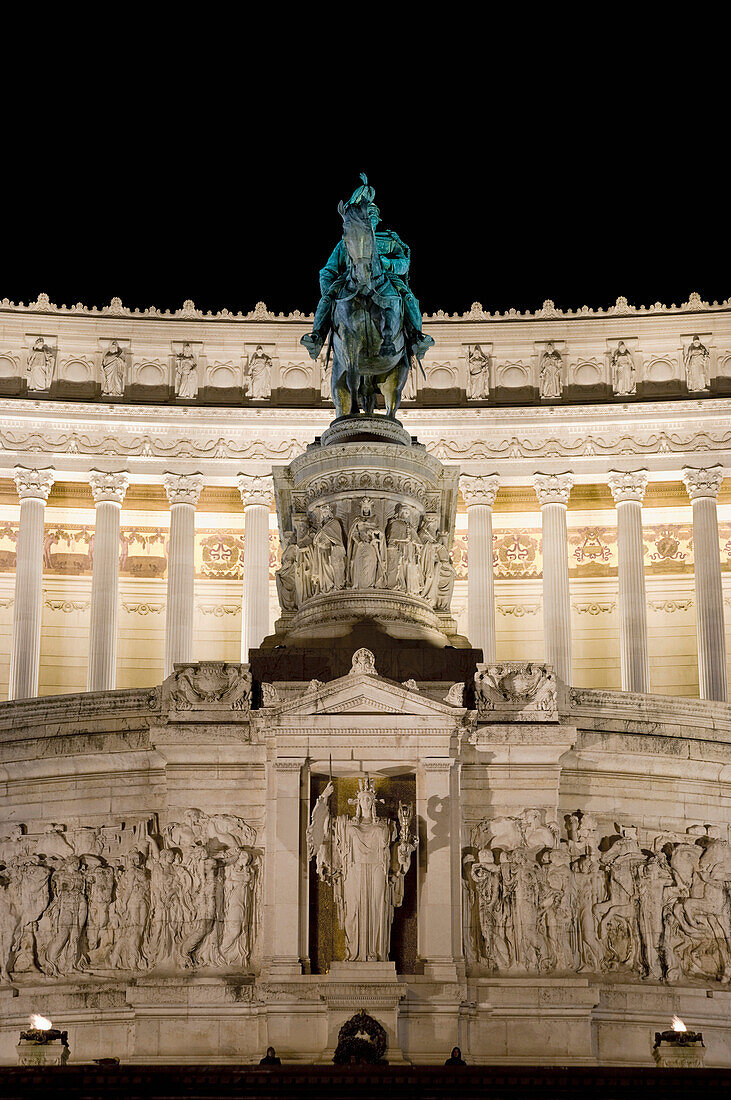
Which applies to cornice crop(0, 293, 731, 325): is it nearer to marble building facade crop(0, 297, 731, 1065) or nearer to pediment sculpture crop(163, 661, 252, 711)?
marble building facade crop(0, 297, 731, 1065)

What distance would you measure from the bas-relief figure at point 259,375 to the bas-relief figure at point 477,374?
842 cm

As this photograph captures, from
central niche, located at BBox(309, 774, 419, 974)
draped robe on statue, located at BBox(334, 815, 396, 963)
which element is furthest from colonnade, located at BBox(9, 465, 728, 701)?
draped robe on statue, located at BBox(334, 815, 396, 963)

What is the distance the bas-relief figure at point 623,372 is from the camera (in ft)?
254

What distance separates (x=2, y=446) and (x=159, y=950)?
163 ft

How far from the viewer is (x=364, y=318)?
131 feet

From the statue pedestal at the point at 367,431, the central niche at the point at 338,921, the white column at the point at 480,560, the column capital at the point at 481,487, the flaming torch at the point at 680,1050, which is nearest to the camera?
the flaming torch at the point at 680,1050

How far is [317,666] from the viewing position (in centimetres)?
3281

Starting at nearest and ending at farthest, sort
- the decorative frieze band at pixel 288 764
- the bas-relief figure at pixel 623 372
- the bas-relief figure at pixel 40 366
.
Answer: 1. the decorative frieze band at pixel 288 764
2. the bas-relief figure at pixel 623 372
3. the bas-relief figure at pixel 40 366

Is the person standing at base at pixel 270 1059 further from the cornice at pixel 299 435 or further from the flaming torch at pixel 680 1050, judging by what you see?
the cornice at pixel 299 435

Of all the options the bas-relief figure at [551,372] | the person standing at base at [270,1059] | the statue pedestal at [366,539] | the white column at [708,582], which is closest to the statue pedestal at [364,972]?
the person standing at base at [270,1059]

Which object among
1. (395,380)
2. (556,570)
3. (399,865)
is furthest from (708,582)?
(399,865)

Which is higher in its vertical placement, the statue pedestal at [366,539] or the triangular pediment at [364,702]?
the statue pedestal at [366,539]

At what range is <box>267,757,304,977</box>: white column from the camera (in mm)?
28766

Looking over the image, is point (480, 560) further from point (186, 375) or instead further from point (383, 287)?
point (383, 287)
